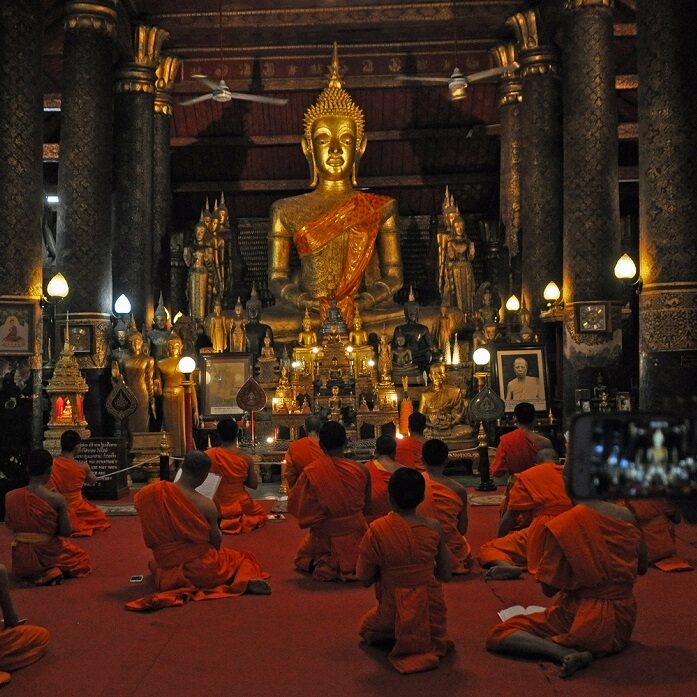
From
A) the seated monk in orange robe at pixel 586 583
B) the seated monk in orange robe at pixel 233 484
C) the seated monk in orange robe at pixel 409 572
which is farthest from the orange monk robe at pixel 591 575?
the seated monk in orange robe at pixel 233 484

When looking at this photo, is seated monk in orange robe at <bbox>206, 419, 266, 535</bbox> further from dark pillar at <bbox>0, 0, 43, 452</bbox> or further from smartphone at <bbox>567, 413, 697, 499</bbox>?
smartphone at <bbox>567, 413, 697, 499</bbox>

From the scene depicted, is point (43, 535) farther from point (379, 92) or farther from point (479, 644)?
point (379, 92)

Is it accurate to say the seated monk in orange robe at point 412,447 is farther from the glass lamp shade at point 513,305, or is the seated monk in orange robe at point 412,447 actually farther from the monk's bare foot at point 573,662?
the glass lamp shade at point 513,305

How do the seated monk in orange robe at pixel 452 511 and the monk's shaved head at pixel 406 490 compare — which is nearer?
the monk's shaved head at pixel 406 490

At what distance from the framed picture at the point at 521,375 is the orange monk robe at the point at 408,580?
7692mm

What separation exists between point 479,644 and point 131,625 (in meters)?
1.75

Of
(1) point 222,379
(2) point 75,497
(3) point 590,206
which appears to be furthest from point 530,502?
(1) point 222,379

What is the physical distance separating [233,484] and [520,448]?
7.28 feet

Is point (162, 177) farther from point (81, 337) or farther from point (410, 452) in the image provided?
point (410, 452)

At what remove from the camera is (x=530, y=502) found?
5691 millimetres

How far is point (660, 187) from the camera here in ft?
29.3

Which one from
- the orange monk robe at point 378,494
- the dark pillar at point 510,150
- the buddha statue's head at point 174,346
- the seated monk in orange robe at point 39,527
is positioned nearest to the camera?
the seated monk in orange robe at point 39,527

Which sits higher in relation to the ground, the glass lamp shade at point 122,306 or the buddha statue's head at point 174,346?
the glass lamp shade at point 122,306

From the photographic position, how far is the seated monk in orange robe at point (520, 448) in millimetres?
6836
